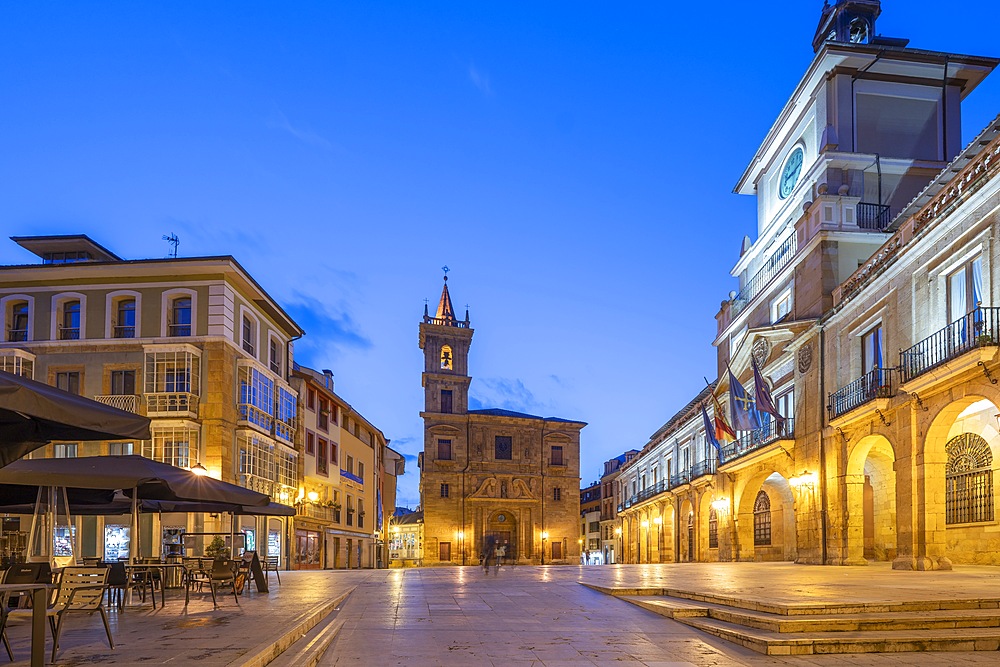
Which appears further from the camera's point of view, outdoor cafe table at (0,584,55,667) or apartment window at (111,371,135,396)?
apartment window at (111,371,135,396)

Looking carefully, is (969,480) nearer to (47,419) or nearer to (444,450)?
(47,419)

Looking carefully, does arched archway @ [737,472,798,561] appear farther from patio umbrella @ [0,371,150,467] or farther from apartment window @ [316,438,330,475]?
patio umbrella @ [0,371,150,467]

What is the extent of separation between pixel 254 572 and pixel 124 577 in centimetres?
366

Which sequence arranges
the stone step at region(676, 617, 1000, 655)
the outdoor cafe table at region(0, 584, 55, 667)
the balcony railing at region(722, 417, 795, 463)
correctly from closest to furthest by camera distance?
1. the outdoor cafe table at region(0, 584, 55, 667)
2. the stone step at region(676, 617, 1000, 655)
3. the balcony railing at region(722, 417, 795, 463)

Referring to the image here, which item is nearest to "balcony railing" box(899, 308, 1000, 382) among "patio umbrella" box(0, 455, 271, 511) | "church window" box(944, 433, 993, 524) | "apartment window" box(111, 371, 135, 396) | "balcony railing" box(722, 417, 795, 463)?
"church window" box(944, 433, 993, 524)

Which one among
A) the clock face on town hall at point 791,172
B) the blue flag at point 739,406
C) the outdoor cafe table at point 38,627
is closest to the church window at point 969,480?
the blue flag at point 739,406

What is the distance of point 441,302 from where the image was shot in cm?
7894

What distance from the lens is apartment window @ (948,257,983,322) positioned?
17.8 meters

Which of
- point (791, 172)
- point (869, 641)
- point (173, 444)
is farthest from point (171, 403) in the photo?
point (869, 641)

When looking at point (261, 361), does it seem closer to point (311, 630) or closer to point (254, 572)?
point (254, 572)

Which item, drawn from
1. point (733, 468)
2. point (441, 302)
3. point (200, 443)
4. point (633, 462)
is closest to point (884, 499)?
point (733, 468)

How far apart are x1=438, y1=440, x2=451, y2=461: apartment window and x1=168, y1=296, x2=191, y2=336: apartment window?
39188 mm

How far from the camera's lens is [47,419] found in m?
6.02

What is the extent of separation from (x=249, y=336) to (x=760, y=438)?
63.1ft
